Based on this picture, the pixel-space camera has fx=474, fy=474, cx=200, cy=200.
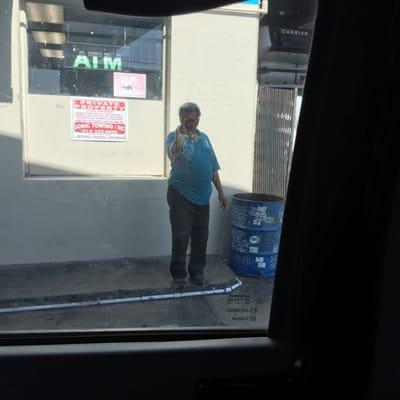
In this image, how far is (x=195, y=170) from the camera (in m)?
3.55

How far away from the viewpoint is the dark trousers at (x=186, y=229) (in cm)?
365

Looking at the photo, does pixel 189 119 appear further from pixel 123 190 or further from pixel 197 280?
pixel 197 280

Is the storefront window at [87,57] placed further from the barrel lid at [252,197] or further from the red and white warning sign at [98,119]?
the barrel lid at [252,197]

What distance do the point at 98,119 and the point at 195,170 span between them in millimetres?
1149

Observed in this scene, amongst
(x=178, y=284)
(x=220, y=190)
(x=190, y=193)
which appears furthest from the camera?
(x=220, y=190)

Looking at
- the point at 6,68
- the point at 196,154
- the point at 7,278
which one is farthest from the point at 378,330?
the point at 6,68

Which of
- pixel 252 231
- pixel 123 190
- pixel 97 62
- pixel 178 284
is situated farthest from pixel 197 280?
pixel 97 62

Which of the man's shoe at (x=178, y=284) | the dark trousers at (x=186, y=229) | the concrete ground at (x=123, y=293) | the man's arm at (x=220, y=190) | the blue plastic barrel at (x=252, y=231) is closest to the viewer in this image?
the concrete ground at (x=123, y=293)

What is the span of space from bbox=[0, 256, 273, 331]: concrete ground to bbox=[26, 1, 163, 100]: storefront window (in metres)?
1.48

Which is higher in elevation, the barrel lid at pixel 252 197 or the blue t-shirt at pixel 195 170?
the blue t-shirt at pixel 195 170

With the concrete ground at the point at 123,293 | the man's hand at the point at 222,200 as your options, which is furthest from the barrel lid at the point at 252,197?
the concrete ground at the point at 123,293

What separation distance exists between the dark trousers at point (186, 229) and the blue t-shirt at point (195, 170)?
6 cm

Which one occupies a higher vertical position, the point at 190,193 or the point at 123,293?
the point at 190,193

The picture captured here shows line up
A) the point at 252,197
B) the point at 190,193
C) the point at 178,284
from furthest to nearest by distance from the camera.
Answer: the point at 252,197 < the point at 190,193 < the point at 178,284
